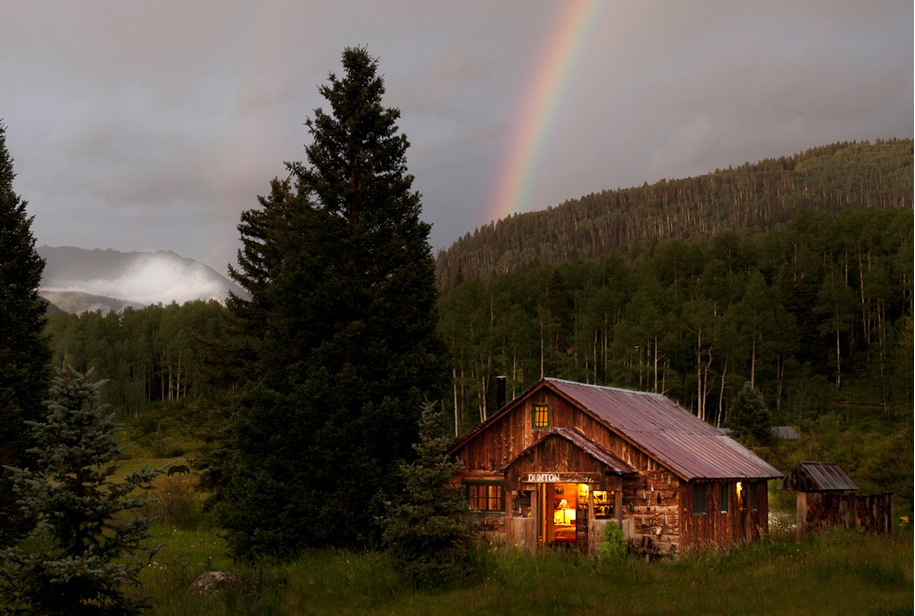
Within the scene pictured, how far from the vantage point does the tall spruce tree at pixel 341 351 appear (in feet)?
95.5

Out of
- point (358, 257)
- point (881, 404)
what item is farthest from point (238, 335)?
point (881, 404)

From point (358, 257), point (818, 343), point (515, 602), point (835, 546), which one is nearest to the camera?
point (515, 602)

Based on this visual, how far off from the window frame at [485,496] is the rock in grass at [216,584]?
411 inches

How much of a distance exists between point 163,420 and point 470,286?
4053 centimetres

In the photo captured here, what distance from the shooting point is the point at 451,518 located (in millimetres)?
23844

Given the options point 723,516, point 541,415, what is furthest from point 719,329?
point 541,415

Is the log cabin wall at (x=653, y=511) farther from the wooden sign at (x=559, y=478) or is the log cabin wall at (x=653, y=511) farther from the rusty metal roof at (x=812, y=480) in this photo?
the rusty metal roof at (x=812, y=480)

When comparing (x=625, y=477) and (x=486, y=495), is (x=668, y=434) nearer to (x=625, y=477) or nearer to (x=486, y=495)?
(x=625, y=477)

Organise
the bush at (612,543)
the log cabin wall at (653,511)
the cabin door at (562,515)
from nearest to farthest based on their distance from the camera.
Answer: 1. the bush at (612,543)
2. the log cabin wall at (653,511)
3. the cabin door at (562,515)

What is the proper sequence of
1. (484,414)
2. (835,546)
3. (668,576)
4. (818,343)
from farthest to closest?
1. (818,343)
2. (484,414)
3. (835,546)
4. (668,576)

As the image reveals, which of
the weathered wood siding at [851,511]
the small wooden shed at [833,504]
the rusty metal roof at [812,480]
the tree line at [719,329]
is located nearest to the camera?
the rusty metal roof at [812,480]

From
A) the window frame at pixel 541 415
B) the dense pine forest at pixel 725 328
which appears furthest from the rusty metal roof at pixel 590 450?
the dense pine forest at pixel 725 328

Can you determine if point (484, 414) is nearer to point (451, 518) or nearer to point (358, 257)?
point (358, 257)

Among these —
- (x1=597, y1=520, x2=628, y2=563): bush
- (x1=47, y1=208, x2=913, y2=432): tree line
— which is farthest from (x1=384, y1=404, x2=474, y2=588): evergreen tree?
(x1=47, y1=208, x2=913, y2=432): tree line
